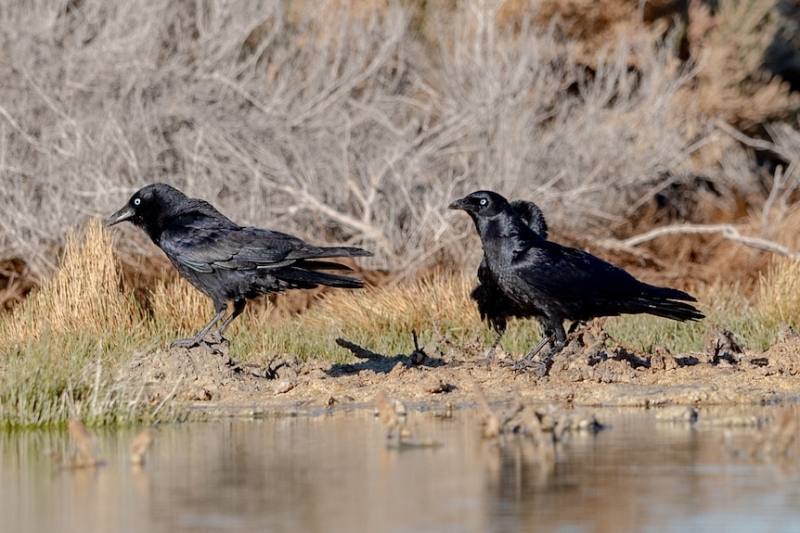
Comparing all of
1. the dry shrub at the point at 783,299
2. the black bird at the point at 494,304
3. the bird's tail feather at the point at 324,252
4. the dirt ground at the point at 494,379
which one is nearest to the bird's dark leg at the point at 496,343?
the black bird at the point at 494,304

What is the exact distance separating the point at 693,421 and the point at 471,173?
27.0ft

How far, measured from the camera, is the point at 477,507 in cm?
492

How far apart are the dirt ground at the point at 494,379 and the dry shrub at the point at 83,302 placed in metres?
1.63

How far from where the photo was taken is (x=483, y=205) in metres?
9.31

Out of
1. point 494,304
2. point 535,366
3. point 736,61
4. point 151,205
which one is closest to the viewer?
point 535,366

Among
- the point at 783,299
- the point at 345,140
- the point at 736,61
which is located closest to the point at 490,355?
the point at 783,299

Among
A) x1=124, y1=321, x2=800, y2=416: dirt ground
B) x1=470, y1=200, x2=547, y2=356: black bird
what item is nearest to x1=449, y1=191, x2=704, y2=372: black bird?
x1=124, y1=321, x2=800, y2=416: dirt ground

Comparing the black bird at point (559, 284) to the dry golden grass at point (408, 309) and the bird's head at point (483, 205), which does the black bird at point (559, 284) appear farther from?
the dry golden grass at point (408, 309)

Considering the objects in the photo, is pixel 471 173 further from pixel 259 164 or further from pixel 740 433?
pixel 740 433

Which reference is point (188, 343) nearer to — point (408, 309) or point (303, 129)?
point (408, 309)

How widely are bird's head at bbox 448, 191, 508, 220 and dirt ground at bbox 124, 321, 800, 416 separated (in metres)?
1.04

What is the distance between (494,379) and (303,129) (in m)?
7.13

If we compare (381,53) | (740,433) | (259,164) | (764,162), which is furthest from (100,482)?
(764,162)

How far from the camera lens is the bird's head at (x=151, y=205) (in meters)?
10.1
